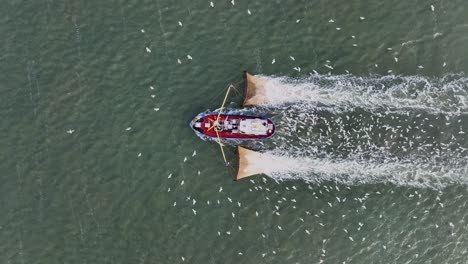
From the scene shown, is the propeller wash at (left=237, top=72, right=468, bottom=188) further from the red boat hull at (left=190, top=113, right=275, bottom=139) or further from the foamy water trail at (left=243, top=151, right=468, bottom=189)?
the red boat hull at (left=190, top=113, right=275, bottom=139)

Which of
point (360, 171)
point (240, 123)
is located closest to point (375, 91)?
point (360, 171)

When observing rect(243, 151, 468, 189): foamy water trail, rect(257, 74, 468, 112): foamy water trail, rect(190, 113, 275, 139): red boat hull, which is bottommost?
rect(243, 151, 468, 189): foamy water trail

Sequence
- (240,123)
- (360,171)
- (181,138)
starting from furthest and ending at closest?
(181,138)
(360,171)
(240,123)

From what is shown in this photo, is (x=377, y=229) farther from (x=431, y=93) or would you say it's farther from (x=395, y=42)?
(x=395, y=42)

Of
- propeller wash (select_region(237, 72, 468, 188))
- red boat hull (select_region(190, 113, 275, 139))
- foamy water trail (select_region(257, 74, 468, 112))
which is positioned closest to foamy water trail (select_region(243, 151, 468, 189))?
propeller wash (select_region(237, 72, 468, 188))

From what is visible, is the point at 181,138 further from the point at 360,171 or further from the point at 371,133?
the point at 371,133

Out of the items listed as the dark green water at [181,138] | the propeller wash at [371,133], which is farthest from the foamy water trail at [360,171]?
the dark green water at [181,138]

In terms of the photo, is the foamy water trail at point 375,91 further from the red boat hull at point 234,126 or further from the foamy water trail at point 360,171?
the foamy water trail at point 360,171
